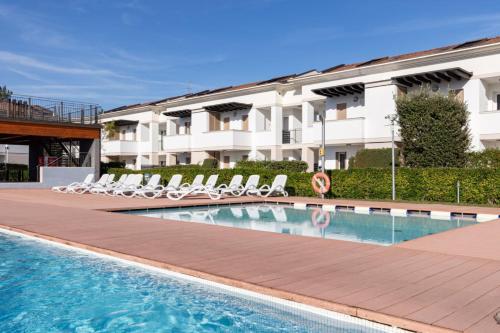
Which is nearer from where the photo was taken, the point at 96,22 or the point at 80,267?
the point at 80,267

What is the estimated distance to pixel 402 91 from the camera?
2564 cm

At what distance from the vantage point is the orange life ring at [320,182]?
20438 millimetres

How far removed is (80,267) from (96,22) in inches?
703

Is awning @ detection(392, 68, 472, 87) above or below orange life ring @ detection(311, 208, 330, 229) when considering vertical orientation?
above

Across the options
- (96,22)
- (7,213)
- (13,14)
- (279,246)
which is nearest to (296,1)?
(96,22)

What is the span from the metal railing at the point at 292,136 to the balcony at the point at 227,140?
2.51 m

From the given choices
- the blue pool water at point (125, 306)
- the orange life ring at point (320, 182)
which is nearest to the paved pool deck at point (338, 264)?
the blue pool water at point (125, 306)

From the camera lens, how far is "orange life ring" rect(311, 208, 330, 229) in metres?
13.3

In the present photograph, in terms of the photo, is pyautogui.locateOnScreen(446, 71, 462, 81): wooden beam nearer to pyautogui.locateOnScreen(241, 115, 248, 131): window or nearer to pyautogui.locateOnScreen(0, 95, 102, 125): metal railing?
pyautogui.locateOnScreen(241, 115, 248, 131): window

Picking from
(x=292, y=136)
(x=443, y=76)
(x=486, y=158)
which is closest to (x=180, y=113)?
(x=292, y=136)

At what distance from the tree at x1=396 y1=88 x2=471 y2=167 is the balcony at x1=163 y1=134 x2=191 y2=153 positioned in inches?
776

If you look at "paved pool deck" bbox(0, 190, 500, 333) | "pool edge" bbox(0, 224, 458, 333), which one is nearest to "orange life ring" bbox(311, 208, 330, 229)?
"paved pool deck" bbox(0, 190, 500, 333)

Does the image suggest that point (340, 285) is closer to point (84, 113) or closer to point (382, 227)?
point (382, 227)

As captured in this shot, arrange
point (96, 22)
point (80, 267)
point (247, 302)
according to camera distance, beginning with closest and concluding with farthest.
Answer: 1. point (247, 302)
2. point (80, 267)
3. point (96, 22)
